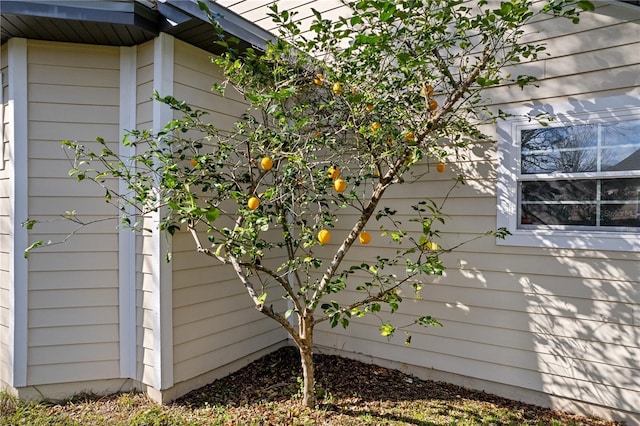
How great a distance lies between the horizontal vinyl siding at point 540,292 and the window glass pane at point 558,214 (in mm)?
232

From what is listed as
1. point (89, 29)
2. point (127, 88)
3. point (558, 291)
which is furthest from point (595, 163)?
point (89, 29)

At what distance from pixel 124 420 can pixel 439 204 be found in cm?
304

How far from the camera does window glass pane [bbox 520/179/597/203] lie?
9.40ft

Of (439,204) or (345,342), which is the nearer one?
(439,204)

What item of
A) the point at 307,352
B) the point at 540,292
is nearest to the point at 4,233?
the point at 307,352

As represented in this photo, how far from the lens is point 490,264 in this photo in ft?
10.4

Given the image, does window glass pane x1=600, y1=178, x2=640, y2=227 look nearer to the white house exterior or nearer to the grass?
the white house exterior

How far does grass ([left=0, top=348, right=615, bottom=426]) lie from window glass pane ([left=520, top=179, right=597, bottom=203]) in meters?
1.66

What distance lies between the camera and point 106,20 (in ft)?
9.09

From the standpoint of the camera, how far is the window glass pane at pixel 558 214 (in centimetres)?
287

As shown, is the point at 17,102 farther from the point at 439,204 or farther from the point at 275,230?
the point at 439,204

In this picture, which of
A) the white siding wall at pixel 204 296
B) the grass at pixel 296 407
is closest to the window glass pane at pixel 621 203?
the grass at pixel 296 407

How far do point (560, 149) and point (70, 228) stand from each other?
396 centimetres

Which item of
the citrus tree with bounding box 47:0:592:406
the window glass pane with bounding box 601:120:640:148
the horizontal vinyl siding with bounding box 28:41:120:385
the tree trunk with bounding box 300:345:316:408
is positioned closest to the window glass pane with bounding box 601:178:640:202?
the window glass pane with bounding box 601:120:640:148
